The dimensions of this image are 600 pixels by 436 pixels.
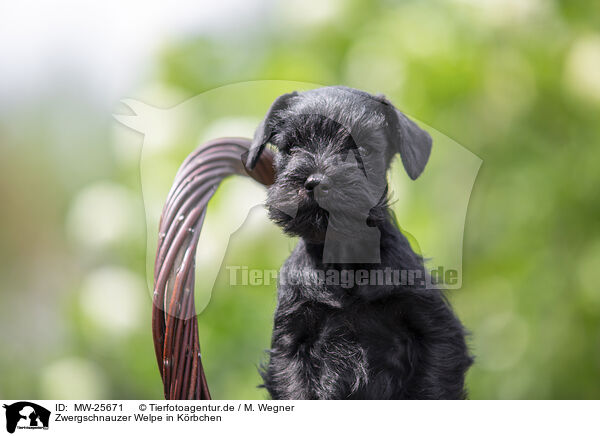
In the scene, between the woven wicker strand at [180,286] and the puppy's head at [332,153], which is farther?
the woven wicker strand at [180,286]

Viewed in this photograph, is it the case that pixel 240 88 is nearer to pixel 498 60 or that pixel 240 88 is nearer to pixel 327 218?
pixel 327 218

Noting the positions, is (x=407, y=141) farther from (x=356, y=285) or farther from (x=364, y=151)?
(x=356, y=285)

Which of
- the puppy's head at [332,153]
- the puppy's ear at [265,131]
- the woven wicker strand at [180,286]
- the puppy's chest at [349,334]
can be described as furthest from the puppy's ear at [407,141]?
the woven wicker strand at [180,286]

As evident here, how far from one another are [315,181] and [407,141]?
1.08 ft

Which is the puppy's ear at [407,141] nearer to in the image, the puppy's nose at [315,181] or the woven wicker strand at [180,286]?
the puppy's nose at [315,181]

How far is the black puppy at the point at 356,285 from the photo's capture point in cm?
148

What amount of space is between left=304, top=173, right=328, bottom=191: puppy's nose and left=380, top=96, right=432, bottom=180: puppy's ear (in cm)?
28

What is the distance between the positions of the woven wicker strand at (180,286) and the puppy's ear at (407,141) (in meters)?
0.52

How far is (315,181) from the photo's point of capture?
A: 1.39 metres
